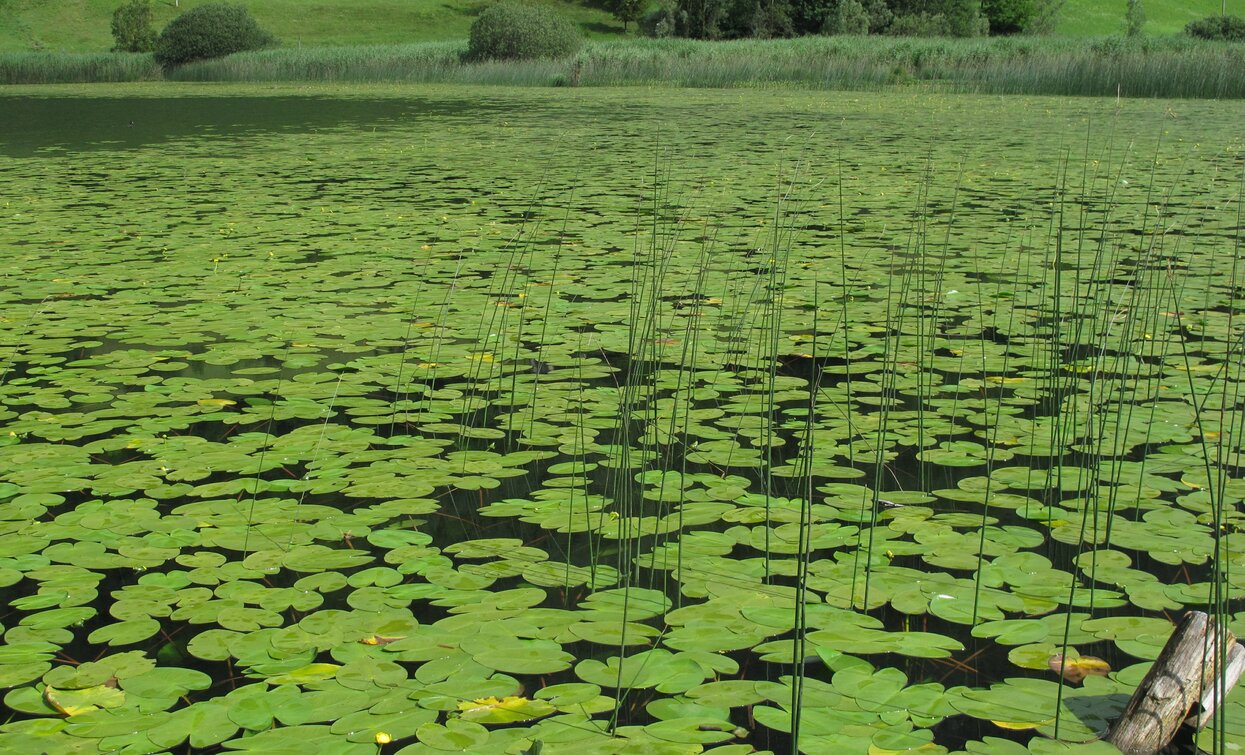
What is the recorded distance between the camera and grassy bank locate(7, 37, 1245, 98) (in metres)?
13.5

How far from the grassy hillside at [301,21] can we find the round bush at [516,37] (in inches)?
379

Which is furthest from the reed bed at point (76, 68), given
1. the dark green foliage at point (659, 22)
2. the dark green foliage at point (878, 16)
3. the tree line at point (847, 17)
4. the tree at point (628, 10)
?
the dark green foliage at point (878, 16)

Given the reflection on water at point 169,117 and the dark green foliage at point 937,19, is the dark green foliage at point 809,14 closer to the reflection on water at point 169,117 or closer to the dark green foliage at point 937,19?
the dark green foliage at point 937,19

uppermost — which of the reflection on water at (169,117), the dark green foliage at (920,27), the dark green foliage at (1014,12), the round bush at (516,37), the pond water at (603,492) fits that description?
the dark green foliage at (1014,12)

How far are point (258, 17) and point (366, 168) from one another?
27897 mm

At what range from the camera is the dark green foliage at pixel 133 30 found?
1102 inches

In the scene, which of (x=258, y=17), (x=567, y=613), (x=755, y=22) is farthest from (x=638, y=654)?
(x=258, y=17)

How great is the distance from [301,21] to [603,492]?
→ 111ft

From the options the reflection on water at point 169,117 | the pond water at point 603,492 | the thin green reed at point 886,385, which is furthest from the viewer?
the reflection on water at point 169,117

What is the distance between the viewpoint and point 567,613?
1.67m

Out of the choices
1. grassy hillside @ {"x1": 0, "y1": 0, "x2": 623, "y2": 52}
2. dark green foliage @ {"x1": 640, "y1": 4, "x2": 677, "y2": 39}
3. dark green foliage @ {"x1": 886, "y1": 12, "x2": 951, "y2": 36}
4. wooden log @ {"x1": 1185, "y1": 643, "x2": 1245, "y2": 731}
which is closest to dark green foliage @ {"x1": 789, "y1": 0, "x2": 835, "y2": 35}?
dark green foliage @ {"x1": 886, "y1": 12, "x2": 951, "y2": 36}

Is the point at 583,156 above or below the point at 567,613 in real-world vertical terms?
above

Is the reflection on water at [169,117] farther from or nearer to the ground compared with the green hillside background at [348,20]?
nearer to the ground

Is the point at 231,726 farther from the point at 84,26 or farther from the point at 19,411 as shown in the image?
the point at 84,26
